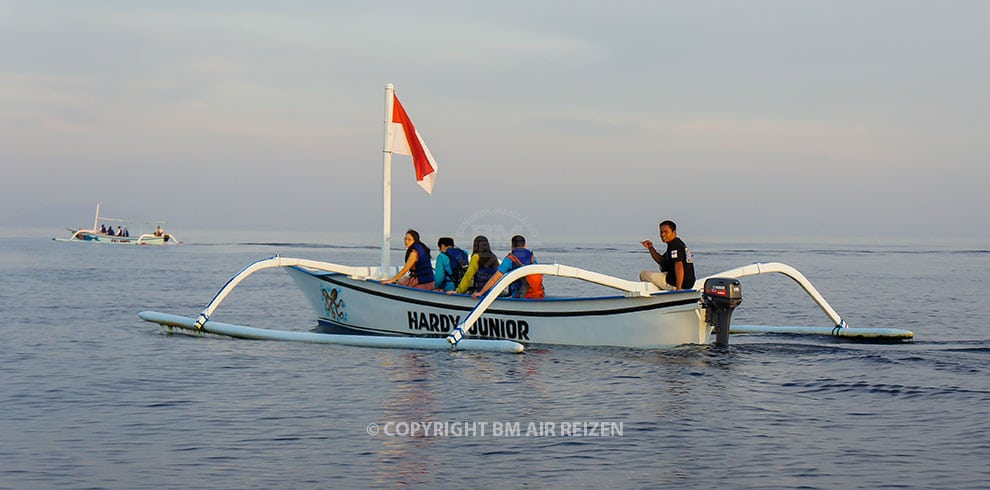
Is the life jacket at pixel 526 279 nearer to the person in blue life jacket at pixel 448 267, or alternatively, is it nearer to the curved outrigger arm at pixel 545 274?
the curved outrigger arm at pixel 545 274

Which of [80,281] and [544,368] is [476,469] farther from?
[80,281]

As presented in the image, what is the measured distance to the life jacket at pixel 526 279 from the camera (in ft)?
49.4

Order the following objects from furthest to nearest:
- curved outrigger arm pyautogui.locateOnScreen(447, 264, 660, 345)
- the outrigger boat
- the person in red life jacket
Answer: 1. the person in red life jacket
2. curved outrigger arm pyautogui.locateOnScreen(447, 264, 660, 345)
3. the outrigger boat

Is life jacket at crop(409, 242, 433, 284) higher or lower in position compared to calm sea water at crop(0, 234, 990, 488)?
higher

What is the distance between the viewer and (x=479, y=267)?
15789 millimetres

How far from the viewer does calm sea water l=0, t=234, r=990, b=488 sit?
7.63 m

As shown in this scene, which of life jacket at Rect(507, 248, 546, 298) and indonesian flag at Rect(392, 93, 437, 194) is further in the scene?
indonesian flag at Rect(392, 93, 437, 194)

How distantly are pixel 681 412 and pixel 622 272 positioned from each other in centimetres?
3933

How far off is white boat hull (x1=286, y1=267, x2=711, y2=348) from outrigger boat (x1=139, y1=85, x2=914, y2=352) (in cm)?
2

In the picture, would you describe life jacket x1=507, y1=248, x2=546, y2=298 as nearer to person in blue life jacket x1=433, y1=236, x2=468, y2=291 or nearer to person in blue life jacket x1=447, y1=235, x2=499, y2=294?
person in blue life jacket x1=447, y1=235, x2=499, y2=294

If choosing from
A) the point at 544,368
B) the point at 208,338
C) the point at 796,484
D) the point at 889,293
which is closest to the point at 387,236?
the point at 208,338

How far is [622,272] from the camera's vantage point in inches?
1934

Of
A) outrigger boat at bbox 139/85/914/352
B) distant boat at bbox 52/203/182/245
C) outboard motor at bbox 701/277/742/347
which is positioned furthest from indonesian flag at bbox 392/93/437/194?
distant boat at bbox 52/203/182/245

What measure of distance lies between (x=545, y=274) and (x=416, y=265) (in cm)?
356
